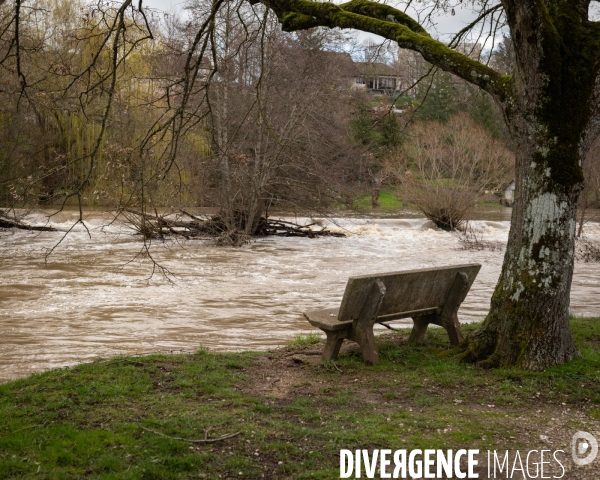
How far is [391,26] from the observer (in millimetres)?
6906

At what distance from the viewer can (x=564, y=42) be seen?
6230 mm

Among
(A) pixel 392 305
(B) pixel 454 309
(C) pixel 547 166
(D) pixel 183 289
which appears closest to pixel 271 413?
(A) pixel 392 305

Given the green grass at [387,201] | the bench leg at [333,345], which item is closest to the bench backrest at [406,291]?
the bench leg at [333,345]

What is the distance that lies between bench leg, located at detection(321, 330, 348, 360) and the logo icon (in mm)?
2640

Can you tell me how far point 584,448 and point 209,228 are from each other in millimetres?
20702

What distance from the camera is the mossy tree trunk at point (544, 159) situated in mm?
6180

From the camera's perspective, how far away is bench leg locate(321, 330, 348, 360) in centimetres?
712

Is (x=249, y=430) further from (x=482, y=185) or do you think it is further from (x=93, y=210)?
(x=93, y=210)

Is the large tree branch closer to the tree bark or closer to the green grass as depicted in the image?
the tree bark

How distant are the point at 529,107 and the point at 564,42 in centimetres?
63

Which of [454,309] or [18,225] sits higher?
[454,309]

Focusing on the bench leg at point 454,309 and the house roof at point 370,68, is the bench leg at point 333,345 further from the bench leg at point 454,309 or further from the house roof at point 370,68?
the house roof at point 370,68

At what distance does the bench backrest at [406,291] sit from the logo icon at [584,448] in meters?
2.50

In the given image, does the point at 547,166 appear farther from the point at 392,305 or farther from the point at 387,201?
the point at 387,201
